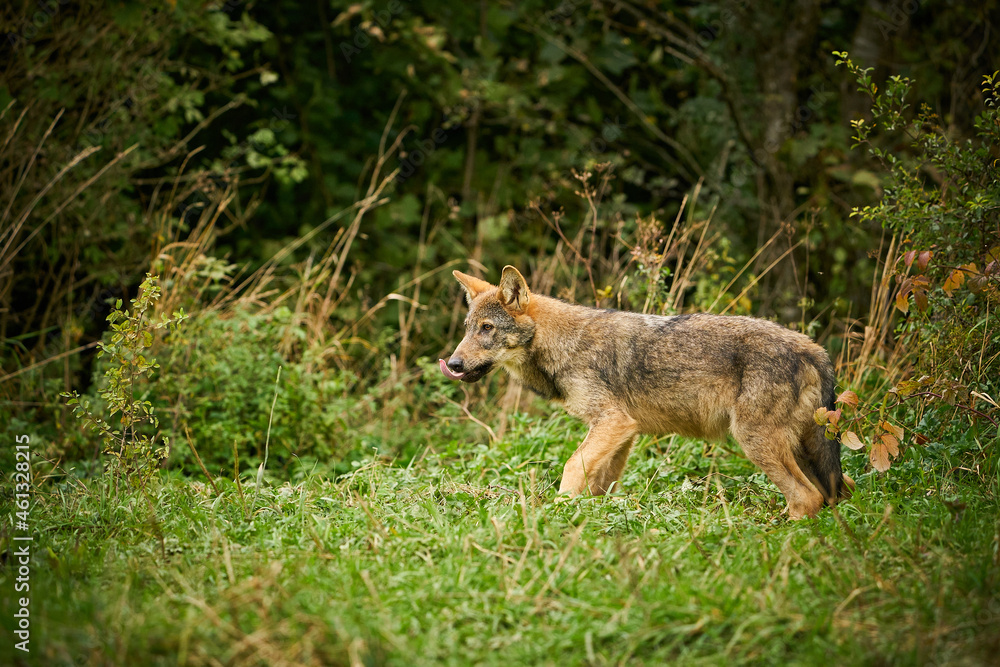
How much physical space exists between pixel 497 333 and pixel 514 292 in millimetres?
338

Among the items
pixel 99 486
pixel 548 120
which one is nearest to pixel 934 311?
pixel 99 486

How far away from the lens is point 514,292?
19.7 feet

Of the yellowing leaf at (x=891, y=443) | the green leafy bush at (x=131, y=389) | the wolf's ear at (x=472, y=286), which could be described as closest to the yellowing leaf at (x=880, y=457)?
the yellowing leaf at (x=891, y=443)

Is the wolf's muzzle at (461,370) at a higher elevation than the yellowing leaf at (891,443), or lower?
lower

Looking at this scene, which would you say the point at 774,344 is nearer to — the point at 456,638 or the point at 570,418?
the point at 570,418

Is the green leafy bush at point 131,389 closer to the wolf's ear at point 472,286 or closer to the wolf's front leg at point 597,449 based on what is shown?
the wolf's ear at point 472,286

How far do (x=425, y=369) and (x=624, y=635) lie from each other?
442 cm

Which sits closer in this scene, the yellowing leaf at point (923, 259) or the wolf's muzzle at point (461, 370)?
the yellowing leaf at point (923, 259)

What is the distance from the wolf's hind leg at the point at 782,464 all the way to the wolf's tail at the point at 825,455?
12 centimetres

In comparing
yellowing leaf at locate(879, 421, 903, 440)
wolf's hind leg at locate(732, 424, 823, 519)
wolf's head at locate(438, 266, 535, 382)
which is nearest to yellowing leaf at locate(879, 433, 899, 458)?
yellowing leaf at locate(879, 421, 903, 440)

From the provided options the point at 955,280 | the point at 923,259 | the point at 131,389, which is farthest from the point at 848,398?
the point at 131,389

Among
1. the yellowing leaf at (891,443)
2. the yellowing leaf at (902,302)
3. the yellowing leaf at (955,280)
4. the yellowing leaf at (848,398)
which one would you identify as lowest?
the yellowing leaf at (891,443)

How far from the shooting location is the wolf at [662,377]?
5223 mm

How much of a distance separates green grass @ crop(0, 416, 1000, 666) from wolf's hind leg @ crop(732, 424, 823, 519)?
188 millimetres
